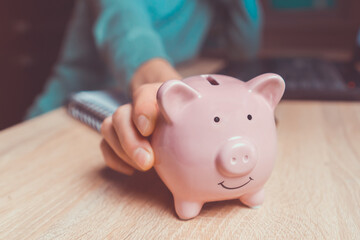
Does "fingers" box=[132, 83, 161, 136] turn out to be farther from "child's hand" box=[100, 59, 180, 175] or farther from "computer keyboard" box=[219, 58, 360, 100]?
"computer keyboard" box=[219, 58, 360, 100]

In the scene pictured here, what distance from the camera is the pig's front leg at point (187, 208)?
39cm

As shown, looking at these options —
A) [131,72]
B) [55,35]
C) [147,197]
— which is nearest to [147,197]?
[147,197]

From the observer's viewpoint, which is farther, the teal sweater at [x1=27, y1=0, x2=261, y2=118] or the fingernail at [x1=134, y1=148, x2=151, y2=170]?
the teal sweater at [x1=27, y1=0, x2=261, y2=118]

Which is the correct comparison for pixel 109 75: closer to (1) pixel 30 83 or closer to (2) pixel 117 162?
(2) pixel 117 162

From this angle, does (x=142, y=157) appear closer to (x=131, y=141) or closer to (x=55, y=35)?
(x=131, y=141)

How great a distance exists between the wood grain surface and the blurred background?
0.99 metres

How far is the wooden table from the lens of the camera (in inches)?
15.1

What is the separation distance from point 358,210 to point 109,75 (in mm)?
836

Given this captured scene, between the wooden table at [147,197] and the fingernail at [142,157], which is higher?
the fingernail at [142,157]

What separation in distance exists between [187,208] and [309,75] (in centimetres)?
69

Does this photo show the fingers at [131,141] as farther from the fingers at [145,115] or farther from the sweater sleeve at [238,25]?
the sweater sleeve at [238,25]

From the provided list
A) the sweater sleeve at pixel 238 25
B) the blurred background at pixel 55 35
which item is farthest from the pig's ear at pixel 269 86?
the blurred background at pixel 55 35

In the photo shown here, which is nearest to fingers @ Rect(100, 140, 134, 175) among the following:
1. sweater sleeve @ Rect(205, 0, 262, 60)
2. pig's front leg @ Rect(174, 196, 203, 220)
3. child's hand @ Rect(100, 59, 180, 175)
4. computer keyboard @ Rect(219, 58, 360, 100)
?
child's hand @ Rect(100, 59, 180, 175)

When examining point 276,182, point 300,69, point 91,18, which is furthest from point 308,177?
point 91,18
